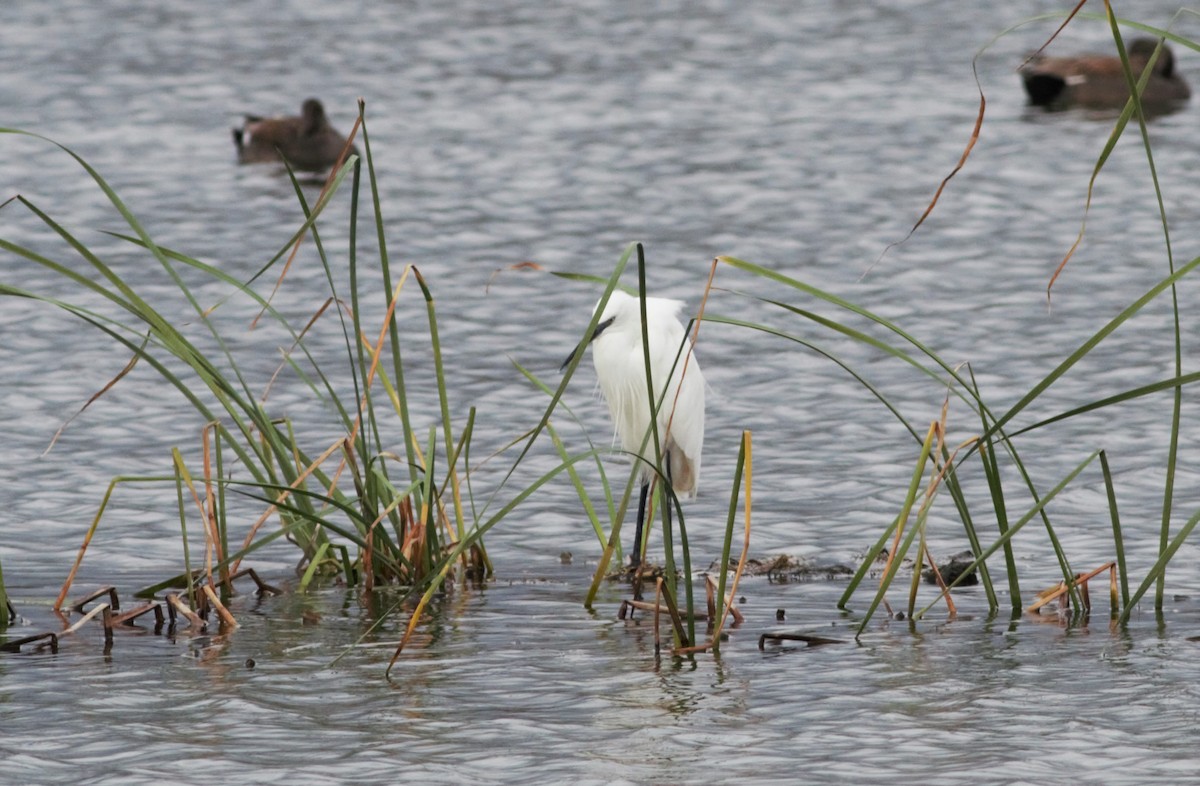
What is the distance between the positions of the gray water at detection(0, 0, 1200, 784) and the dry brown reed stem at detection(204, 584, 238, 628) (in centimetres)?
14

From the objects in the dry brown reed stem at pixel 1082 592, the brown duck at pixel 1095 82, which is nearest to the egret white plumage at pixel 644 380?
the dry brown reed stem at pixel 1082 592

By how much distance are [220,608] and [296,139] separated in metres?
11.2

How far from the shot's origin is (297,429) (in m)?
9.30

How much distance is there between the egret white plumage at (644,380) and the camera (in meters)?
6.93

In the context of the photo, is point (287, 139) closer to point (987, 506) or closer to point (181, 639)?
point (987, 506)

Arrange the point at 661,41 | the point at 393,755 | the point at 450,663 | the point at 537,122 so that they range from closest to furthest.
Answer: the point at 393,755, the point at 450,663, the point at 537,122, the point at 661,41

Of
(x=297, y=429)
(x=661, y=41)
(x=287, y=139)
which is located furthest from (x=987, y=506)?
(x=661, y=41)

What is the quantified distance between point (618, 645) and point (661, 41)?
16.5 m

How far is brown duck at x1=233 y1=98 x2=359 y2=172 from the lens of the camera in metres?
16.4

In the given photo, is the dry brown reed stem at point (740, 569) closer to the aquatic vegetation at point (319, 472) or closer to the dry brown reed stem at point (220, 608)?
the aquatic vegetation at point (319, 472)

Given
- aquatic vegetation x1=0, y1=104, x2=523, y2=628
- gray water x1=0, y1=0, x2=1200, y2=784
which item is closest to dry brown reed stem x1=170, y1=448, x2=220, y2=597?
aquatic vegetation x1=0, y1=104, x2=523, y2=628

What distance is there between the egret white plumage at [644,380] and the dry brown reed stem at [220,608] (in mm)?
1655

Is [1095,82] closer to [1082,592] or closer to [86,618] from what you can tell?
[1082,592]

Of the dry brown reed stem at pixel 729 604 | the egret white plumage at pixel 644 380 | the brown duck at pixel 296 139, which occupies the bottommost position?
the dry brown reed stem at pixel 729 604
